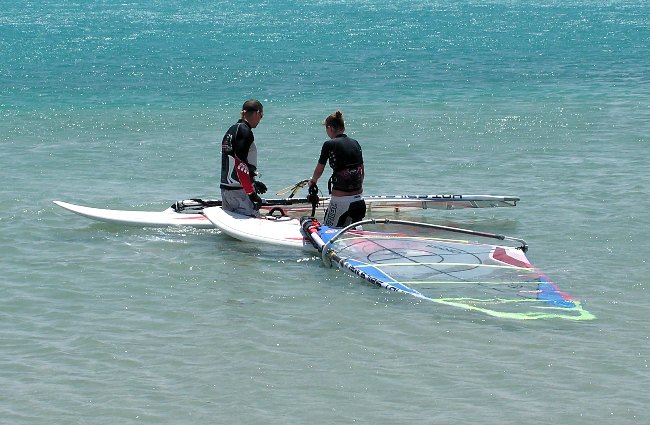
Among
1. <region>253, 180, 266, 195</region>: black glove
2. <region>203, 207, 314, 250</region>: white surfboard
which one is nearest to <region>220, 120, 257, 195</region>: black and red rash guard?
<region>253, 180, 266, 195</region>: black glove

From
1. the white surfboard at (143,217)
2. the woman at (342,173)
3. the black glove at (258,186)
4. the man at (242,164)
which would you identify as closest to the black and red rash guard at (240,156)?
the man at (242,164)

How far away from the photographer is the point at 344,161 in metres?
13.9

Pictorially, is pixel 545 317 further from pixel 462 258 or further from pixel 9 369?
pixel 9 369

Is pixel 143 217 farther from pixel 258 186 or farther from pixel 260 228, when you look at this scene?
pixel 260 228

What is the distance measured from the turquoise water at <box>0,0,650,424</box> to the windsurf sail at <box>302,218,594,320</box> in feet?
0.93

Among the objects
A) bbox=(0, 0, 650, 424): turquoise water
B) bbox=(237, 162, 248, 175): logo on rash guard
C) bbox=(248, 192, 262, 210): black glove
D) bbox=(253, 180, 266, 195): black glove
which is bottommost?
bbox=(0, 0, 650, 424): turquoise water

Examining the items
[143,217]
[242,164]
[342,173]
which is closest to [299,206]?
[242,164]

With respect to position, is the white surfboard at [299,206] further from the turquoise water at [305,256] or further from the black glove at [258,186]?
the black glove at [258,186]

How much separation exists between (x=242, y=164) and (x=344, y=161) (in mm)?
1401

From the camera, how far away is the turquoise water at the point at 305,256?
9.57m

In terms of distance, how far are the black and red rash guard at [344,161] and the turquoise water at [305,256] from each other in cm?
105

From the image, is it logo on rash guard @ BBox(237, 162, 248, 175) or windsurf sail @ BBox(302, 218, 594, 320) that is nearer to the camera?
windsurf sail @ BBox(302, 218, 594, 320)

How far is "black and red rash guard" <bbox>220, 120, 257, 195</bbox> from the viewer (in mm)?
14406

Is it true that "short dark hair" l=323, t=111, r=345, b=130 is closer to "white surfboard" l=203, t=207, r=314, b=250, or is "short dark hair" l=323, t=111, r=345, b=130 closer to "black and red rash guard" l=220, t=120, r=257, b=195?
"black and red rash guard" l=220, t=120, r=257, b=195
